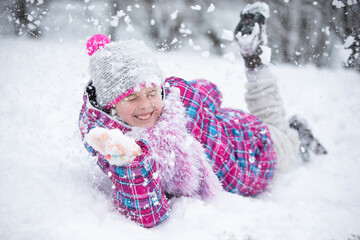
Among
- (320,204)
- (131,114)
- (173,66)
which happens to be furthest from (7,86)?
(320,204)

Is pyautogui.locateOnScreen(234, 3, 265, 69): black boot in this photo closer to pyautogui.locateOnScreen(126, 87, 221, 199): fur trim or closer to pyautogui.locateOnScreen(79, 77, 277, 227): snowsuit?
pyautogui.locateOnScreen(79, 77, 277, 227): snowsuit

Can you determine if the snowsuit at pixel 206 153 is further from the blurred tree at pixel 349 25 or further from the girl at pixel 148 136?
the blurred tree at pixel 349 25

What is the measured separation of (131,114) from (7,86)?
146 centimetres

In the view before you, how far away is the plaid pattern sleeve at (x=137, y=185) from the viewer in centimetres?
94

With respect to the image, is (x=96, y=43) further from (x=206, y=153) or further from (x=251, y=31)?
(x=251, y=31)

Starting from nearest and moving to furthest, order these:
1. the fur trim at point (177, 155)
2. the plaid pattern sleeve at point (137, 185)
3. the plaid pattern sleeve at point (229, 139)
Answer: the plaid pattern sleeve at point (137, 185) → the fur trim at point (177, 155) → the plaid pattern sleeve at point (229, 139)

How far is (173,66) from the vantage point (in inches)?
93.9

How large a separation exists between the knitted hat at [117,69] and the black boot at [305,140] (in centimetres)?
126

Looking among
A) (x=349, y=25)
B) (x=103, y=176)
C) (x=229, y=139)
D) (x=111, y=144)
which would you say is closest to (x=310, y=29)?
(x=349, y=25)

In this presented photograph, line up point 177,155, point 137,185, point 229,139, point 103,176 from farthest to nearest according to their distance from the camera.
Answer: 1. point 229,139
2. point 103,176
3. point 177,155
4. point 137,185

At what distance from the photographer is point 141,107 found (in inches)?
39.2

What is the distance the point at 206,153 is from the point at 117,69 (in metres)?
0.55

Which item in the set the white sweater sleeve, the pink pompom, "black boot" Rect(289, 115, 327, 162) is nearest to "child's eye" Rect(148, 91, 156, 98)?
the pink pompom

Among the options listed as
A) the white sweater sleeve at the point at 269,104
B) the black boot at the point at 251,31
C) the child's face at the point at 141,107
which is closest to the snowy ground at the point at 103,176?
the white sweater sleeve at the point at 269,104
